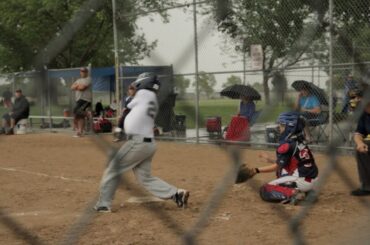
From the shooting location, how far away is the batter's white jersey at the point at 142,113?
5.13 metres

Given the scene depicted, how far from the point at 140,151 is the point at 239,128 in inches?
199

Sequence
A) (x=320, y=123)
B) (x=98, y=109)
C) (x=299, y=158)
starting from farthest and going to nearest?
(x=98, y=109) < (x=320, y=123) < (x=299, y=158)

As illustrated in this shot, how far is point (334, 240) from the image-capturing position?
13.8 ft

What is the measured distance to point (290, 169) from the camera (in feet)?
19.8

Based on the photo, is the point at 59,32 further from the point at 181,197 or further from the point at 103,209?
the point at 181,197

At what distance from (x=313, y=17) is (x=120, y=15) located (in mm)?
1836

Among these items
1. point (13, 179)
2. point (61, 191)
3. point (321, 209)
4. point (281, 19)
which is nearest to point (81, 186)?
point (61, 191)

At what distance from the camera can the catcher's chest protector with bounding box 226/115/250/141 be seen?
10.0m

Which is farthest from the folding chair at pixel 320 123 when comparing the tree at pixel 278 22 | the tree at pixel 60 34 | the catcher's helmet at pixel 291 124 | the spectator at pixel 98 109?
the tree at pixel 60 34

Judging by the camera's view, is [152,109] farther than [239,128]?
No

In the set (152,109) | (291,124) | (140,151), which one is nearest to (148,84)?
(152,109)

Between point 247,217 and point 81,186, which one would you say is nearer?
point 247,217

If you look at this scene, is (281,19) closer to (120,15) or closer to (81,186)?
(120,15)

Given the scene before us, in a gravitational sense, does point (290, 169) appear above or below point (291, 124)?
below
